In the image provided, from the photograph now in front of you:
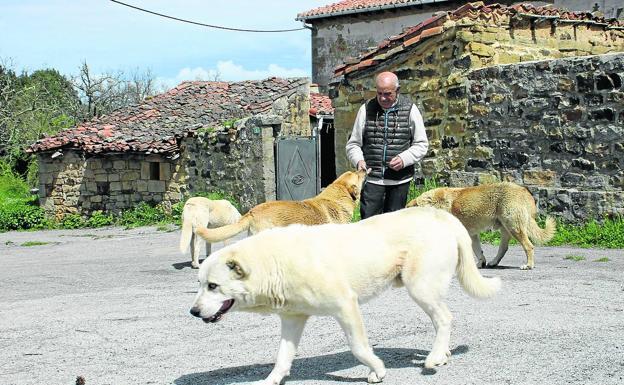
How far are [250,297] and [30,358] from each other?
2.22 meters

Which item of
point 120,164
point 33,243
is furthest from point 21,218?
point 33,243

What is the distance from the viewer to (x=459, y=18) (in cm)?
1410

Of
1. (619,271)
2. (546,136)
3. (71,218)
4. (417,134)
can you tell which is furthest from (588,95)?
(71,218)

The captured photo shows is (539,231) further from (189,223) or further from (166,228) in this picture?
(166,228)

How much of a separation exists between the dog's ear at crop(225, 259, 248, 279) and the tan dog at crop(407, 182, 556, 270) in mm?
5748

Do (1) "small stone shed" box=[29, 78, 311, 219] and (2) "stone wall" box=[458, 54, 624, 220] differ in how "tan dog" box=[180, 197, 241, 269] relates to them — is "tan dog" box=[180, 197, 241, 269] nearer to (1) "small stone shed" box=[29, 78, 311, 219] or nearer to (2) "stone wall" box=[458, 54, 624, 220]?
(2) "stone wall" box=[458, 54, 624, 220]

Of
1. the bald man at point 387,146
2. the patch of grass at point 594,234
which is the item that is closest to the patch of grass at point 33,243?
the patch of grass at point 594,234

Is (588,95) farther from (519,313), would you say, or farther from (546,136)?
(519,313)

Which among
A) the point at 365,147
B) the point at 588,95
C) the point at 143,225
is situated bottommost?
the point at 143,225

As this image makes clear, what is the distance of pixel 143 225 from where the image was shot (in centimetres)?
2169

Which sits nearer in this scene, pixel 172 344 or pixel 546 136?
pixel 172 344

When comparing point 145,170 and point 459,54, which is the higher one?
point 459,54

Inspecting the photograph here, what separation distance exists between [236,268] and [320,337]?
169cm

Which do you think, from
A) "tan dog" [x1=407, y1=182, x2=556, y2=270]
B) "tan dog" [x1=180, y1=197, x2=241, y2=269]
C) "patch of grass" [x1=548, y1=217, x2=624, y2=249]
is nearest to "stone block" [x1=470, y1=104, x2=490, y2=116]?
"patch of grass" [x1=548, y1=217, x2=624, y2=249]
